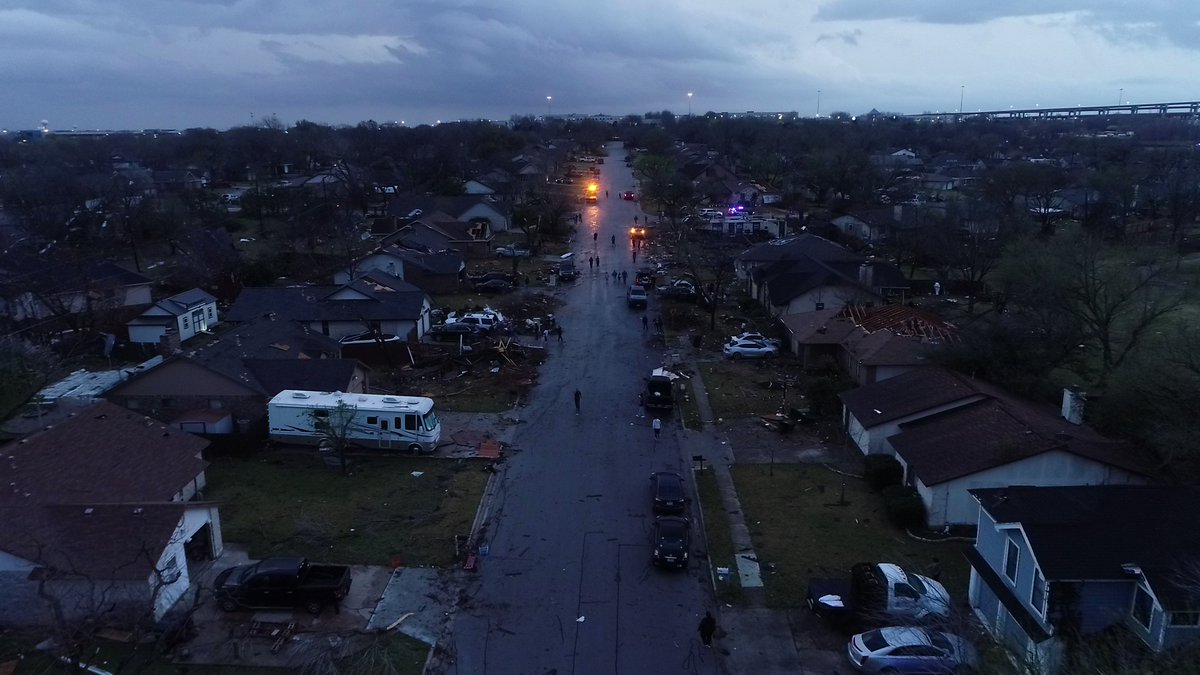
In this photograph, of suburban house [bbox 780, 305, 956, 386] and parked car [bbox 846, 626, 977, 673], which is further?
suburban house [bbox 780, 305, 956, 386]

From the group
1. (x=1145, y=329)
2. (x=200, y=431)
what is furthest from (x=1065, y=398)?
(x=200, y=431)

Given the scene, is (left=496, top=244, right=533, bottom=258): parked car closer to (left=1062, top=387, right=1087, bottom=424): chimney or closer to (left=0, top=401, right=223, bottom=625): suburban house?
(left=0, top=401, right=223, bottom=625): suburban house


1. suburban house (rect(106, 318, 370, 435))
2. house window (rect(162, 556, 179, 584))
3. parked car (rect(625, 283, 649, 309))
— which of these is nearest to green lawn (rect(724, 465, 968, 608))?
house window (rect(162, 556, 179, 584))

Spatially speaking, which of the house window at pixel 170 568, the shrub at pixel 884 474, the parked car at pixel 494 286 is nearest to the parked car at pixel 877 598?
the shrub at pixel 884 474

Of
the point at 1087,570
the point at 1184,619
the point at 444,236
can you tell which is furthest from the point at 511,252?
the point at 1184,619

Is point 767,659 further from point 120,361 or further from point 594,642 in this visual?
point 120,361
